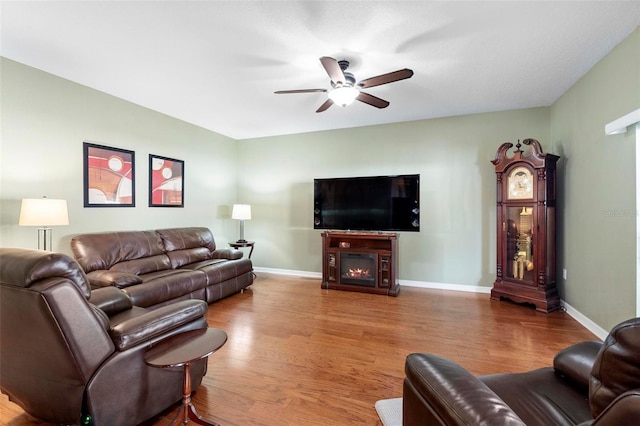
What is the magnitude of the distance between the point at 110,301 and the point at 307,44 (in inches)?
99.0

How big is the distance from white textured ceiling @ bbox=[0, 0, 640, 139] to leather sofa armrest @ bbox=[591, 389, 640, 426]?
2.29 metres

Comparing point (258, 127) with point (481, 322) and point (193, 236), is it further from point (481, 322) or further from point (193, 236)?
point (481, 322)

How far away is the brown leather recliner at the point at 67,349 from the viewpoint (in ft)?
4.18

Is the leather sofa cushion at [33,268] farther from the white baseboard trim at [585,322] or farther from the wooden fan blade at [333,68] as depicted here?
the white baseboard trim at [585,322]

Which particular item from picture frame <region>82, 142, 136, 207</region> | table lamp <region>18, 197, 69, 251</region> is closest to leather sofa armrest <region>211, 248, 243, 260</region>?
picture frame <region>82, 142, 136, 207</region>

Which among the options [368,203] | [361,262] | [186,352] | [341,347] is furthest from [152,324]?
[368,203]

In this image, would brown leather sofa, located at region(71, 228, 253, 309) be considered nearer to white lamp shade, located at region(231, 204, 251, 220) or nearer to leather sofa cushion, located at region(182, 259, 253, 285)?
leather sofa cushion, located at region(182, 259, 253, 285)

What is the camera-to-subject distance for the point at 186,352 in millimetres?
1409

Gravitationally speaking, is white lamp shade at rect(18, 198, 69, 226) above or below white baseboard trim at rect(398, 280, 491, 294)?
above

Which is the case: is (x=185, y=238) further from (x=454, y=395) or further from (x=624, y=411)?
(x=624, y=411)

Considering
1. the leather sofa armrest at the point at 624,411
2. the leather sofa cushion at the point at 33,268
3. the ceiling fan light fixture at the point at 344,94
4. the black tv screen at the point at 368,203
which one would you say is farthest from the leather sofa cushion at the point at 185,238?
the leather sofa armrest at the point at 624,411

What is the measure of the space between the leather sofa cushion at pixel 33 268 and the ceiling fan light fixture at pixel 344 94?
2322 mm

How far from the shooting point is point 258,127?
491 centimetres

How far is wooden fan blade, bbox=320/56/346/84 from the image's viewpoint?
2143 mm
